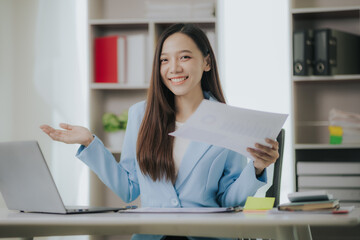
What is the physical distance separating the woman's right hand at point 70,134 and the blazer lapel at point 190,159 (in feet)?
1.08

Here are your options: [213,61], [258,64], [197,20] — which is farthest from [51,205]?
[258,64]

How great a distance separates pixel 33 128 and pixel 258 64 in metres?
1.51

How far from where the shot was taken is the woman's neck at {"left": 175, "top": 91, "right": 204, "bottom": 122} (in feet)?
5.99

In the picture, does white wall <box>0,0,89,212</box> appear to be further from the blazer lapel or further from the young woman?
the blazer lapel

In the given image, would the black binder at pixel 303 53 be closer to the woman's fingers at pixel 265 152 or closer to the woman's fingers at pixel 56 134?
the woman's fingers at pixel 265 152

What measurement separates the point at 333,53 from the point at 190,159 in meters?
1.68

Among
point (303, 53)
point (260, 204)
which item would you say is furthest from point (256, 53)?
point (260, 204)

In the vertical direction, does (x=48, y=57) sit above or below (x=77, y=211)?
above


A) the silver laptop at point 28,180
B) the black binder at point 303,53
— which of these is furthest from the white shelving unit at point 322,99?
the silver laptop at point 28,180

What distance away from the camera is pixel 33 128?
3.12 metres

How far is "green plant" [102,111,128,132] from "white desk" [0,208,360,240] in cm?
197

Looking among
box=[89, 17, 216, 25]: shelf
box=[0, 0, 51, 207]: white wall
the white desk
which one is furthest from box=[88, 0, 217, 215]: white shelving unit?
the white desk

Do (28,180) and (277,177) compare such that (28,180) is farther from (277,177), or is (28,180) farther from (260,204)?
(277,177)

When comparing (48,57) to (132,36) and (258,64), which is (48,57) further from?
(258,64)
